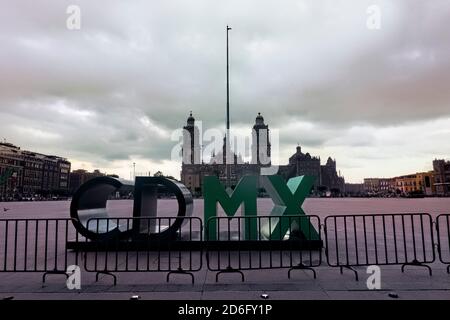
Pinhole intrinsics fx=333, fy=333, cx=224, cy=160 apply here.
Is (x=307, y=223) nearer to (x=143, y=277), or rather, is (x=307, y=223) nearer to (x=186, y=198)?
(x=186, y=198)

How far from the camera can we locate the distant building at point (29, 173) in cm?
10144

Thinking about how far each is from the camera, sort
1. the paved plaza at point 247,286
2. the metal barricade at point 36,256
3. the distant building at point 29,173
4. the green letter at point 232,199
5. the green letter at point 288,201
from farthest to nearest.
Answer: the distant building at point 29,173, the green letter at point 232,199, the green letter at point 288,201, the metal barricade at point 36,256, the paved plaza at point 247,286

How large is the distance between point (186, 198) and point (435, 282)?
19.4ft

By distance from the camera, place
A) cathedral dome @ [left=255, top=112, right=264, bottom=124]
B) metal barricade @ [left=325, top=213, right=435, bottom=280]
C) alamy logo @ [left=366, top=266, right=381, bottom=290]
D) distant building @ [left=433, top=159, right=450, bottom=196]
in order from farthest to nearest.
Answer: distant building @ [left=433, top=159, right=450, bottom=196]
cathedral dome @ [left=255, top=112, right=264, bottom=124]
metal barricade @ [left=325, top=213, right=435, bottom=280]
alamy logo @ [left=366, top=266, right=381, bottom=290]

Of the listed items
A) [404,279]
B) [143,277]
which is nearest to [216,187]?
[143,277]

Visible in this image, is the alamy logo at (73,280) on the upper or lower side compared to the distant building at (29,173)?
lower

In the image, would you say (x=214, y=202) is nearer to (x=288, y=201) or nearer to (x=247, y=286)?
(x=288, y=201)

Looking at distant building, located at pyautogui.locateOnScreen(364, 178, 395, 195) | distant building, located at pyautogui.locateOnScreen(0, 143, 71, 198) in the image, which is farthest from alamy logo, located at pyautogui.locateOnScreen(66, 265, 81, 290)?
distant building, located at pyautogui.locateOnScreen(364, 178, 395, 195)

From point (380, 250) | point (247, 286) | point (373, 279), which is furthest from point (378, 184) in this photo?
point (247, 286)

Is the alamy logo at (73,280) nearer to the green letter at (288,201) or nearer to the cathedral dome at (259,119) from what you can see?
the green letter at (288,201)

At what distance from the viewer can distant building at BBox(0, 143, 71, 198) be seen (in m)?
101

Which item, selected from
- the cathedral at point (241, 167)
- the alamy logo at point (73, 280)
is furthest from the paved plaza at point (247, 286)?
the cathedral at point (241, 167)

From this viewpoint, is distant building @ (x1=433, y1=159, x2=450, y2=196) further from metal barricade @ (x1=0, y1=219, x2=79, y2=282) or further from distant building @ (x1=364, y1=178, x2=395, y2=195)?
metal barricade @ (x1=0, y1=219, x2=79, y2=282)

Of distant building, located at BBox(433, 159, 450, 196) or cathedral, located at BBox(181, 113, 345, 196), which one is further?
cathedral, located at BBox(181, 113, 345, 196)
